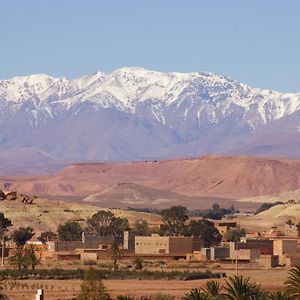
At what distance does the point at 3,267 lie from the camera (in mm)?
93938

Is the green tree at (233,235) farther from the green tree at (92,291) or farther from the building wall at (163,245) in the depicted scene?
the green tree at (92,291)

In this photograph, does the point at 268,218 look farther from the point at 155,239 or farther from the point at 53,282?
the point at 53,282

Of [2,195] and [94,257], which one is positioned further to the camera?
[2,195]

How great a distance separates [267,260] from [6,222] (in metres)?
37.6

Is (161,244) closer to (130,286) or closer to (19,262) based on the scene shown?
(19,262)

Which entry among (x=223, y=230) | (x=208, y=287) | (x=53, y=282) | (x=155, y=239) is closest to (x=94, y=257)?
(x=155, y=239)

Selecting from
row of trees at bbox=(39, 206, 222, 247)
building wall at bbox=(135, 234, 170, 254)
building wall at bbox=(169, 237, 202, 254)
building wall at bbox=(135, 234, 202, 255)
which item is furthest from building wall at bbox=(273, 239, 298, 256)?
row of trees at bbox=(39, 206, 222, 247)

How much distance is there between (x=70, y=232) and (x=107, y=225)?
393 cm

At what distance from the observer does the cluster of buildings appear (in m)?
98.8

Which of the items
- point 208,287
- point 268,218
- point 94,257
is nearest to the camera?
point 208,287

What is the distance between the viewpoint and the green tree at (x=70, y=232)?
124500 millimetres

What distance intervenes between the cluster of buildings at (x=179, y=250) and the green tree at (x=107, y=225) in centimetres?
1195

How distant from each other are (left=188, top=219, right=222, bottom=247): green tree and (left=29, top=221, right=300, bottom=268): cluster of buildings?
594 cm

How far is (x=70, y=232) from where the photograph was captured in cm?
12700
